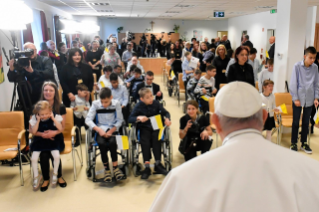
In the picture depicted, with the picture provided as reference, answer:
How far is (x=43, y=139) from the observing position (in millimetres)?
3600

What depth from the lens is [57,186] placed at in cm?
362

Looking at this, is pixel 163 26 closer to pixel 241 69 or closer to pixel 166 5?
pixel 166 5

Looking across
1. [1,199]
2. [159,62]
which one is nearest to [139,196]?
[1,199]

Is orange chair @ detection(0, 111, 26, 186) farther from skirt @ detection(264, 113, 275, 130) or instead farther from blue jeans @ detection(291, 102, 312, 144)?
blue jeans @ detection(291, 102, 312, 144)

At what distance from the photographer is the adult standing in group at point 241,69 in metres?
4.61

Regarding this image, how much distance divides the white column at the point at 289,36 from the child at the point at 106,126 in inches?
117

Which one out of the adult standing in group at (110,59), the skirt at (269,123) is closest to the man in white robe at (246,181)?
the skirt at (269,123)

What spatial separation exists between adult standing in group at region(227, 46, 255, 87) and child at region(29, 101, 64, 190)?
2696 millimetres

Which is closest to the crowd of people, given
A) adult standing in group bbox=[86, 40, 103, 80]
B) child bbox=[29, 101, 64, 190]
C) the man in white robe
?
child bbox=[29, 101, 64, 190]

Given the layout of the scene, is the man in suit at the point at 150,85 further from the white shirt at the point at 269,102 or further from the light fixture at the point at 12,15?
the light fixture at the point at 12,15

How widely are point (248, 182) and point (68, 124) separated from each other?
3455 millimetres

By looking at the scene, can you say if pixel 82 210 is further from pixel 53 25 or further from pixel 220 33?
pixel 220 33

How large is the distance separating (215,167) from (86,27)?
9364 millimetres

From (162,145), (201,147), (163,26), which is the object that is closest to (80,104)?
(162,145)
